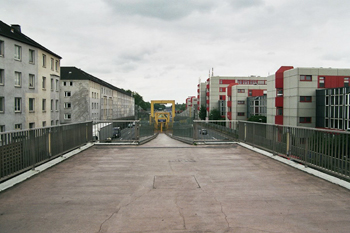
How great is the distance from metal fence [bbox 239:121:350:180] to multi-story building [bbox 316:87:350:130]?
23.9 meters

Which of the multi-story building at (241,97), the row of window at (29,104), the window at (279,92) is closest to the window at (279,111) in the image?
the window at (279,92)

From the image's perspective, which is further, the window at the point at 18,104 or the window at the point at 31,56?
the window at the point at 31,56

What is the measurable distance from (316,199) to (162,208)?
111 inches

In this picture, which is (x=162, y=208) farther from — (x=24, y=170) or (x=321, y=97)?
(x=321, y=97)

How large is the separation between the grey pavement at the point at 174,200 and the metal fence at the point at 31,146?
45cm

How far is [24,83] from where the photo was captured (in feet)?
119

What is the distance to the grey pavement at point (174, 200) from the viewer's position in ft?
13.3

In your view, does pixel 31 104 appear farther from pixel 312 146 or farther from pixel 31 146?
pixel 312 146

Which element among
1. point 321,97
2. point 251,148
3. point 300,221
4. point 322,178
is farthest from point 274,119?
point 300,221

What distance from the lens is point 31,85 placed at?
3831cm

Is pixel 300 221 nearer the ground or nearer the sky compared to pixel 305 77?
nearer the ground

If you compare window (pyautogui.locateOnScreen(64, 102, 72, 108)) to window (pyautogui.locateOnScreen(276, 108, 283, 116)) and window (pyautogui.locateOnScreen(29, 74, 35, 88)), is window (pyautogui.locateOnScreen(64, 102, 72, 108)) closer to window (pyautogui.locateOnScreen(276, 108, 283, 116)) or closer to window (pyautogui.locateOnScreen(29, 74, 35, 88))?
window (pyautogui.locateOnScreen(29, 74, 35, 88))

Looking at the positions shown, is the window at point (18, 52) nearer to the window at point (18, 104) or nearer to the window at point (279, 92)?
the window at point (18, 104)

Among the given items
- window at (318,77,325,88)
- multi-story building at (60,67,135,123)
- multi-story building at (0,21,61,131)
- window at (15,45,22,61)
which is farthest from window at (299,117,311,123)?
multi-story building at (60,67,135,123)
